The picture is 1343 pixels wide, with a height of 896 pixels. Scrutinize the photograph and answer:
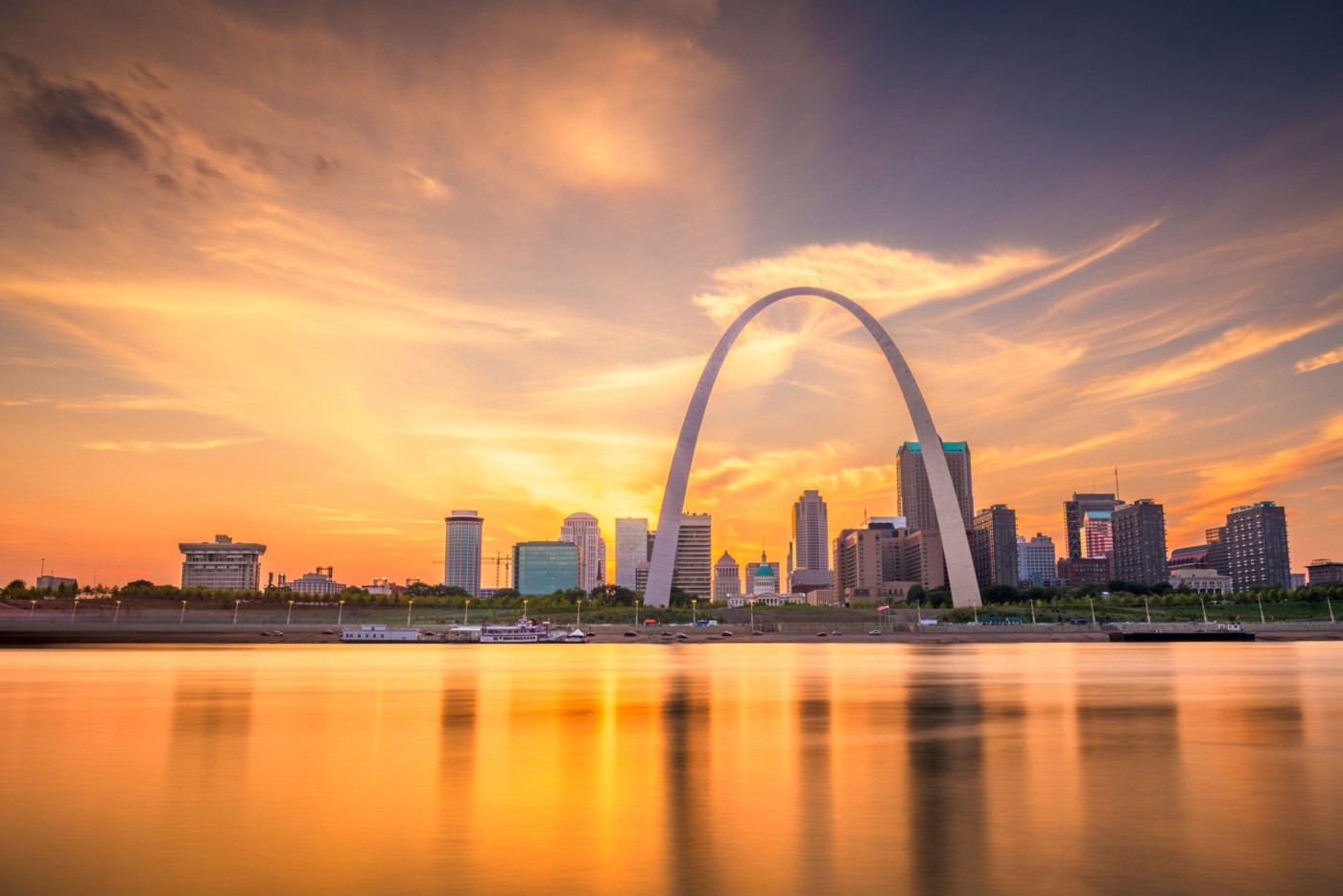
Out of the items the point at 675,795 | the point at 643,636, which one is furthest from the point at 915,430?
the point at 675,795

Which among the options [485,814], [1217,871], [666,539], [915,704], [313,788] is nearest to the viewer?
[1217,871]

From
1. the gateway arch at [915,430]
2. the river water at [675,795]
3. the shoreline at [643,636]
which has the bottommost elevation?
the shoreline at [643,636]

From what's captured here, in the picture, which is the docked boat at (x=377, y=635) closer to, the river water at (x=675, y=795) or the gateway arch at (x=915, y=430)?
the gateway arch at (x=915, y=430)

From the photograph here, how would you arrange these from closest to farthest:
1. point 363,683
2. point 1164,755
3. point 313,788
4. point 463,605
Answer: point 313,788, point 1164,755, point 363,683, point 463,605

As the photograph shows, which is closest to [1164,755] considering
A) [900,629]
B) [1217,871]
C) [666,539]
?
[1217,871]

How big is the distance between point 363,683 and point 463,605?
12821 cm

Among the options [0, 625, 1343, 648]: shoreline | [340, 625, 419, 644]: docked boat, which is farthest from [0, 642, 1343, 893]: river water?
[340, 625, 419, 644]: docked boat

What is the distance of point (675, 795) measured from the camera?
11.5 metres

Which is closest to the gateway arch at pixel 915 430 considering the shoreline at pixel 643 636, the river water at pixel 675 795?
the shoreline at pixel 643 636

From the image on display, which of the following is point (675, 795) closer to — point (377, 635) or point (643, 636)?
point (643, 636)

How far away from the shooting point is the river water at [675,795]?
7.95 m

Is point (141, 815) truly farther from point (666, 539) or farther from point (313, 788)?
point (666, 539)

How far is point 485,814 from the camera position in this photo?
10422mm

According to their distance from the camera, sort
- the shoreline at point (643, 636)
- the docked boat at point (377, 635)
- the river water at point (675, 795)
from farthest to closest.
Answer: the docked boat at point (377, 635) < the shoreline at point (643, 636) < the river water at point (675, 795)
